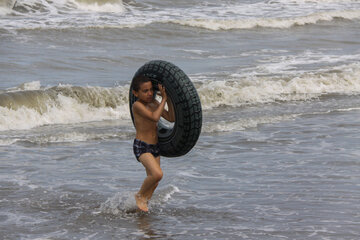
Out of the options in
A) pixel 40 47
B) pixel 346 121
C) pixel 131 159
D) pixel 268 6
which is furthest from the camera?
pixel 268 6

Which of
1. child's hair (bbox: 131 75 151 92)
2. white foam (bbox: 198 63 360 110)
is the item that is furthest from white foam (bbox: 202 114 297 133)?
child's hair (bbox: 131 75 151 92)

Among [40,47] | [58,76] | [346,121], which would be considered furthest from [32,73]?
[346,121]

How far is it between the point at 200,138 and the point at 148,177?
3.94m

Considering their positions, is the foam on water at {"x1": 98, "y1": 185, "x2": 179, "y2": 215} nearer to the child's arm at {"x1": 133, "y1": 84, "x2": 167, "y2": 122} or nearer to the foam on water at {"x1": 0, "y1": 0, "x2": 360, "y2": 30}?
the child's arm at {"x1": 133, "y1": 84, "x2": 167, "y2": 122}

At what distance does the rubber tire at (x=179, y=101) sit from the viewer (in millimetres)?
5980

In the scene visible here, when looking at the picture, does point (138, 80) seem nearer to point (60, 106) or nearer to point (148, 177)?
point (148, 177)

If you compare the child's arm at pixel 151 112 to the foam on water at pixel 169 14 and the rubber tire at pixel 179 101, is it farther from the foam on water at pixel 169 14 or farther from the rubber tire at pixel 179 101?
the foam on water at pixel 169 14

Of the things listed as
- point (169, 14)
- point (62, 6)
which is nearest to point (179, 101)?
point (169, 14)

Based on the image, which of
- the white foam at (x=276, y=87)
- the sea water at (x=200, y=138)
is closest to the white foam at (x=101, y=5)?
the sea water at (x=200, y=138)

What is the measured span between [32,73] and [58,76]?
68 centimetres

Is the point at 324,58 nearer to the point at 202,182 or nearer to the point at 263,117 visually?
the point at 263,117

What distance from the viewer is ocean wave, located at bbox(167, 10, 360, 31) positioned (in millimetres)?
27500

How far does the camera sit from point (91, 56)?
19.2 metres

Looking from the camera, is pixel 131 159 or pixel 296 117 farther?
pixel 296 117
